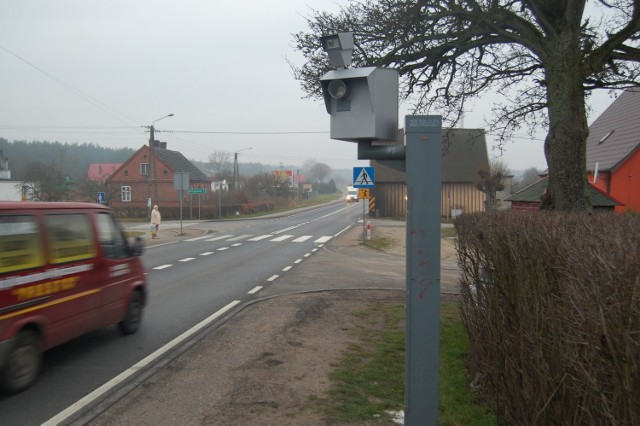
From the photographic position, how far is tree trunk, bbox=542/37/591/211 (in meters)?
10.1

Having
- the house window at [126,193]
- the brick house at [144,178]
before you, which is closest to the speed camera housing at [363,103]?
the brick house at [144,178]

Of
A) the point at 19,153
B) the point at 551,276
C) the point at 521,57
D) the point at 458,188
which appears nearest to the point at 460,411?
the point at 551,276

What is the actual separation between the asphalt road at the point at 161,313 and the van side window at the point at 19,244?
1.30 metres

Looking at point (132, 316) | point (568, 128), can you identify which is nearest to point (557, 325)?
point (132, 316)

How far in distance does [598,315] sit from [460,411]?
258cm

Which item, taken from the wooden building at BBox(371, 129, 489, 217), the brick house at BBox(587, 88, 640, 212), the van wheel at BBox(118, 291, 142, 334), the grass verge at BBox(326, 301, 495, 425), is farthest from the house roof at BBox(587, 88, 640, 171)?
the van wheel at BBox(118, 291, 142, 334)

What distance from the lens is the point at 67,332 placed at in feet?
20.5

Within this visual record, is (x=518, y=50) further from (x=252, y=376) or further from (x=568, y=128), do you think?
(x=252, y=376)

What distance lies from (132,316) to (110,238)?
1.32 m

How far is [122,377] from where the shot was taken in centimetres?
582

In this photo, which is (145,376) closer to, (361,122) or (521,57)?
(361,122)

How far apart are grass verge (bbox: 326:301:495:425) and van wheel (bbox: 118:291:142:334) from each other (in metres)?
3.33

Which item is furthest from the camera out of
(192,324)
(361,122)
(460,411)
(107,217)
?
(192,324)

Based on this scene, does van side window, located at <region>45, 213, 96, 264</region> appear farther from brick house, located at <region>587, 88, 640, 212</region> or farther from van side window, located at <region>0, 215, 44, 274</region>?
brick house, located at <region>587, 88, 640, 212</region>
